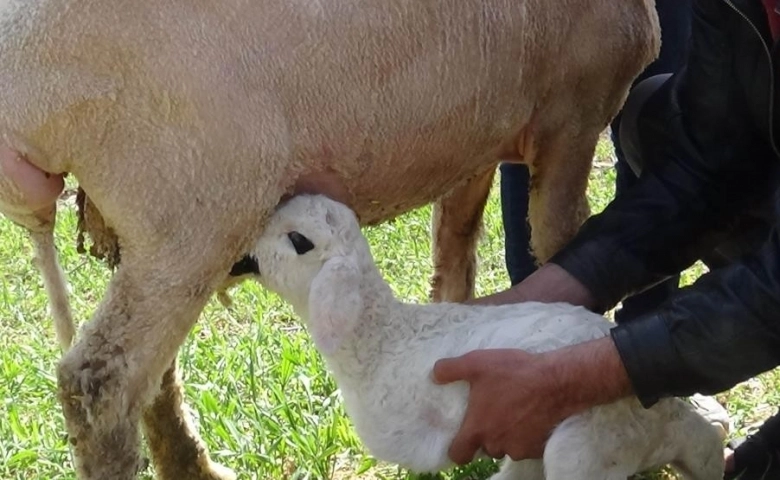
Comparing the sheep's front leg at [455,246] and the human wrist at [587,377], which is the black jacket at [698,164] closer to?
the human wrist at [587,377]

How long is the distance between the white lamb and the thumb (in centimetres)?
3

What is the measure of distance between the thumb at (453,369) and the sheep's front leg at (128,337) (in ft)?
1.54

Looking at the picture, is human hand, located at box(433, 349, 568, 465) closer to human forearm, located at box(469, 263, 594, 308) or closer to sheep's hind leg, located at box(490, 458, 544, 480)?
sheep's hind leg, located at box(490, 458, 544, 480)

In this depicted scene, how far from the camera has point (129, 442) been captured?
2.18 m

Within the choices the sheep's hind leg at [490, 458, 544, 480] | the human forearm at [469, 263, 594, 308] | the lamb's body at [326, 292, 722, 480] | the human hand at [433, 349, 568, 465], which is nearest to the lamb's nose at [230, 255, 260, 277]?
the lamb's body at [326, 292, 722, 480]

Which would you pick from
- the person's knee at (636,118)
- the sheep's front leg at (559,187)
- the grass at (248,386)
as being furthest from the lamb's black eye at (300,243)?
the person's knee at (636,118)

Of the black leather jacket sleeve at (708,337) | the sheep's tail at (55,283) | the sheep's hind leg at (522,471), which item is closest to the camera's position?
the black leather jacket sleeve at (708,337)

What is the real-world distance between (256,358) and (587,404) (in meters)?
1.55

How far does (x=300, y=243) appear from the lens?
2.13 m

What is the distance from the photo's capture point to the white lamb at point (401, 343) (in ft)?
6.82

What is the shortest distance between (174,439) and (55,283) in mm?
505

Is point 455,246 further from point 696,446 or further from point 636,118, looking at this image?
point 696,446

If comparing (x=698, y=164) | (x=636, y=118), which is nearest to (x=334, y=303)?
(x=698, y=164)

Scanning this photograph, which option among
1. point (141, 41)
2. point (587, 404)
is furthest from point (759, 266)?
point (141, 41)
